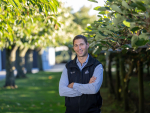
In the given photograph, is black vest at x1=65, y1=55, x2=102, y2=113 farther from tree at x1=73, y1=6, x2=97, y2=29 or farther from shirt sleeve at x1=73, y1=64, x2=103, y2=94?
tree at x1=73, y1=6, x2=97, y2=29

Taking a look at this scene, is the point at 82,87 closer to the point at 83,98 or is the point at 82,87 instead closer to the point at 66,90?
the point at 83,98

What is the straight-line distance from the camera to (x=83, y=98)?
3.15 m

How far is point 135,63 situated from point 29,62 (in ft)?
65.3

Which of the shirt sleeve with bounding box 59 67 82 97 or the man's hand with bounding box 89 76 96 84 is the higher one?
the man's hand with bounding box 89 76 96 84

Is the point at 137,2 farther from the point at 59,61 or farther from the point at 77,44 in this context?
the point at 59,61

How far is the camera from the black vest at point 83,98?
3.08 metres

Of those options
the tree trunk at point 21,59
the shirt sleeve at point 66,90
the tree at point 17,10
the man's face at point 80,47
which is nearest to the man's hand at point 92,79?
the shirt sleeve at point 66,90

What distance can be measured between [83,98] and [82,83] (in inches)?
9.6

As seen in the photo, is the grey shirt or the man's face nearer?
the grey shirt

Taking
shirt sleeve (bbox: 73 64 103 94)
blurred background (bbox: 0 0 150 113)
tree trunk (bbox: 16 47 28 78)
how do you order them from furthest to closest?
tree trunk (bbox: 16 47 28 78) → shirt sleeve (bbox: 73 64 103 94) → blurred background (bbox: 0 0 150 113)

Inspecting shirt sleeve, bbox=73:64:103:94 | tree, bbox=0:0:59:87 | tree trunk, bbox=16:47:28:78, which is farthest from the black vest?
tree trunk, bbox=16:47:28:78

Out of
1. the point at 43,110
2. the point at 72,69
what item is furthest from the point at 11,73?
the point at 72,69

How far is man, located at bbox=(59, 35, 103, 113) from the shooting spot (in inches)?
122

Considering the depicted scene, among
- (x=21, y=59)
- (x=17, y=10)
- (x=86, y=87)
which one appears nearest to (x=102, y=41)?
(x=86, y=87)
